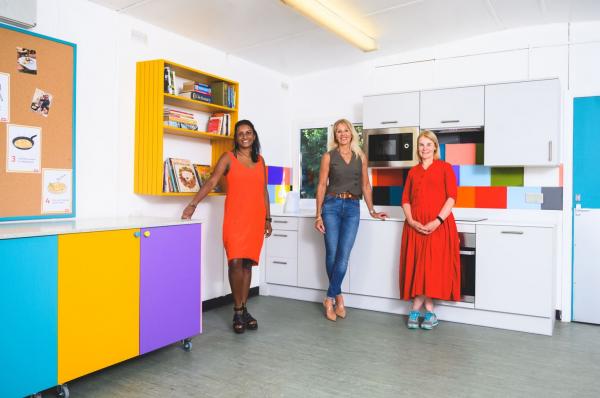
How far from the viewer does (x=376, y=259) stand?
4.23 metres

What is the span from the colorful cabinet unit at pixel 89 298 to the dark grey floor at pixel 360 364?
0.65 feet

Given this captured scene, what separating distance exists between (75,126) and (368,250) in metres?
2.59

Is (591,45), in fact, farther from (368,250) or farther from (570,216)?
(368,250)

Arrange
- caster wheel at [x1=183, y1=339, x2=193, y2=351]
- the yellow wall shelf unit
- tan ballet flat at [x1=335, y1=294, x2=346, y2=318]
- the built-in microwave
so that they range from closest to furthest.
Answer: caster wheel at [x1=183, y1=339, x2=193, y2=351], the yellow wall shelf unit, tan ballet flat at [x1=335, y1=294, x2=346, y2=318], the built-in microwave

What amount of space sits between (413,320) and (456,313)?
0.45 meters

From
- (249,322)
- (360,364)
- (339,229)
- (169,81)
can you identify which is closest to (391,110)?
(339,229)

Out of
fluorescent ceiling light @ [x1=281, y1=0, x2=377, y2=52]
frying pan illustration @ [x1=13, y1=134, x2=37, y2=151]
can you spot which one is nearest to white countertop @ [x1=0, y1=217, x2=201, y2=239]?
frying pan illustration @ [x1=13, y1=134, x2=37, y2=151]

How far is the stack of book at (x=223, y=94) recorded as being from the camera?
392cm

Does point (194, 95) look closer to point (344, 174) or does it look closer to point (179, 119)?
point (179, 119)

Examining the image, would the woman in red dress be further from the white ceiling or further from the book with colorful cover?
the book with colorful cover

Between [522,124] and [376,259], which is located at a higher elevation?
[522,124]

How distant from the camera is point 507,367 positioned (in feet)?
9.55

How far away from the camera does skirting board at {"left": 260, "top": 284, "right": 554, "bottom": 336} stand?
11.9ft

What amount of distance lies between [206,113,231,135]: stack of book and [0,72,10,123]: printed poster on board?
1576mm
